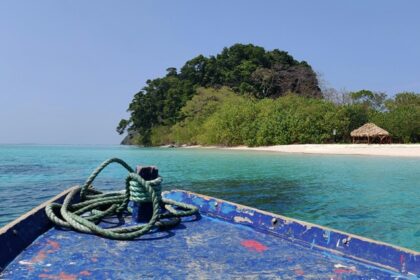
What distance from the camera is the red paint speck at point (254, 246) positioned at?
2.85 m

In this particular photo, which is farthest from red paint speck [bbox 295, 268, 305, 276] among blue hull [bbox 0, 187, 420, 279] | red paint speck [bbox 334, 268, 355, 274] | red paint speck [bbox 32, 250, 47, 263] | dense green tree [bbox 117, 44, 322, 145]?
dense green tree [bbox 117, 44, 322, 145]

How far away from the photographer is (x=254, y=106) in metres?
43.0

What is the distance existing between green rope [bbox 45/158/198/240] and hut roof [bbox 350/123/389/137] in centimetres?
3237

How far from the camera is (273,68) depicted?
54.7m

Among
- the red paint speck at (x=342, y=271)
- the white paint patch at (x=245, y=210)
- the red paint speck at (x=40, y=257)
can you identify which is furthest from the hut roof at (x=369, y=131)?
the red paint speck at (x=40, y=257)

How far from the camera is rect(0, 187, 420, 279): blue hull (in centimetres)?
231

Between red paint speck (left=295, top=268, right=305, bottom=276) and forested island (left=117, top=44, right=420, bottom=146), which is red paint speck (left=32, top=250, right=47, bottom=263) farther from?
forested island (left=117, top=44, right=420, bottom=146)

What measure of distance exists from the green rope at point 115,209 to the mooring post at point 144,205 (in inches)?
3.0

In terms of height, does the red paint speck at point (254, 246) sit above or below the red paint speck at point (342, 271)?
above

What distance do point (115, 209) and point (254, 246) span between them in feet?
4.65

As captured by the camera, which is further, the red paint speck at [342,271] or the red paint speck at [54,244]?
the red paint speck at [54,244]

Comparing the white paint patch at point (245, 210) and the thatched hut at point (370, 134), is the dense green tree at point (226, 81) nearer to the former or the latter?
the thatched hut at point (370, 134)

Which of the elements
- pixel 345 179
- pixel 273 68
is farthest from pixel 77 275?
pixel 273 68

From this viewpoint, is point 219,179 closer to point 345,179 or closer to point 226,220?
point 345,179
